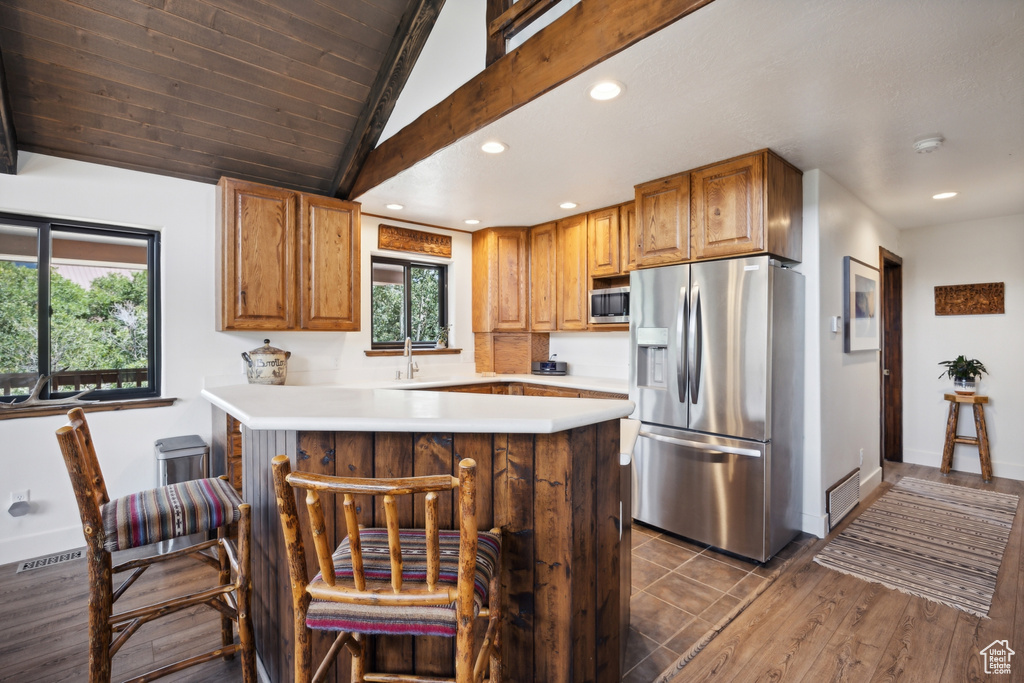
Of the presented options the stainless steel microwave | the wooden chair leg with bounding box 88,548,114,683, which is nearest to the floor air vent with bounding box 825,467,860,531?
the stainless steel microwave

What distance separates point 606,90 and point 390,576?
80.0 inches

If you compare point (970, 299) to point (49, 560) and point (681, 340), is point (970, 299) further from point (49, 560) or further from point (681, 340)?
point (49, 560)

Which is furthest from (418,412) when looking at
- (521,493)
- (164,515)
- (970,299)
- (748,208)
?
(970,299)

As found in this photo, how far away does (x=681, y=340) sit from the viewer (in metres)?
2.99

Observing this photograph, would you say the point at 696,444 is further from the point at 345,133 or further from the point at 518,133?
the point at 345,133

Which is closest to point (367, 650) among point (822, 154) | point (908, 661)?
→ point (908, 661)

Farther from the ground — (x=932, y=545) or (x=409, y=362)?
(x=409, y=362)

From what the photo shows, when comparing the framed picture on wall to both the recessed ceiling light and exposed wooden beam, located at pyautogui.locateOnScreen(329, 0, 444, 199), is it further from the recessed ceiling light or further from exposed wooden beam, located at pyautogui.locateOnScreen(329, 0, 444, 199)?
exposed wooden beam, located at pyautogui.locateOnScreen(329, 0, 444, 199)

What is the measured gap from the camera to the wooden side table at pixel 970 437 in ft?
13.5

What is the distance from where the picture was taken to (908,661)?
1.88 meters

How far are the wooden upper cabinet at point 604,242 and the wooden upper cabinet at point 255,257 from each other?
2.37m

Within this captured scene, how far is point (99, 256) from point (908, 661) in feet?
15.8

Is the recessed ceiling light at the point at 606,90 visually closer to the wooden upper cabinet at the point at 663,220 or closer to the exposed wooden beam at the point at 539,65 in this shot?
the exposed wooden beam at the point at 539,65

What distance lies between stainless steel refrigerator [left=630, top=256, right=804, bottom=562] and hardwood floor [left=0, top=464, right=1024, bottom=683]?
0.42 metres
